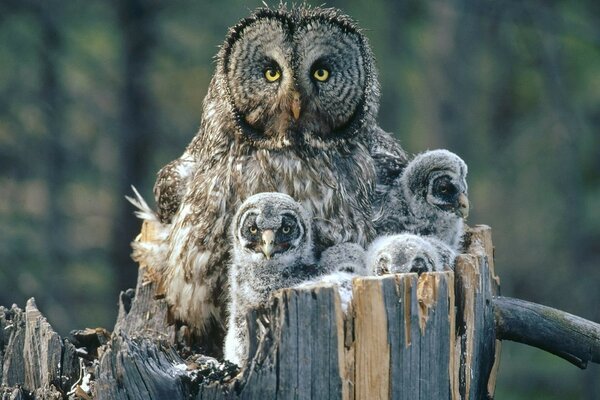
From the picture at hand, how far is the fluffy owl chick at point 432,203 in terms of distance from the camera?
473 cm

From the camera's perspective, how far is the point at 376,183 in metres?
4.90

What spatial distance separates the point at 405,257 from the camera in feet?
12.5

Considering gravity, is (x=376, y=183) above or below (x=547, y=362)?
below

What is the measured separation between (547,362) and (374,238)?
7645 millimetres

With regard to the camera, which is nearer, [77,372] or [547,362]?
[77,372]

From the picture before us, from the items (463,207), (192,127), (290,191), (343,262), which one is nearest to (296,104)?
(290,191)

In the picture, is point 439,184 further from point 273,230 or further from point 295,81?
point 273,230

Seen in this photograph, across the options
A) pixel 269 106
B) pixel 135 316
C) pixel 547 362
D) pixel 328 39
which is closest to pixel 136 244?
pixel 135 316

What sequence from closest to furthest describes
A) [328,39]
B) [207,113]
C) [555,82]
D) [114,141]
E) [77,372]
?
[77,372], [328,39], [207,113], [555,82], [114,141]

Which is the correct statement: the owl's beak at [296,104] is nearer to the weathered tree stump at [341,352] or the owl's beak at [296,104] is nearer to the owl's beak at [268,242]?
the owl's beak at [268,242]

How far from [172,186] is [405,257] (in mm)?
1529

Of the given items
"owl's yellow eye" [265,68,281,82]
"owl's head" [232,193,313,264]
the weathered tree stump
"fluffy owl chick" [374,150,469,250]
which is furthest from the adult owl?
the weathered tree stump

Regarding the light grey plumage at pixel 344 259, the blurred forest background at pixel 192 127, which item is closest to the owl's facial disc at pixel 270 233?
the light grey plumage at pixel 344 259

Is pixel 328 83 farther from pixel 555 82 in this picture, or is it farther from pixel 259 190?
pixel 555 82
